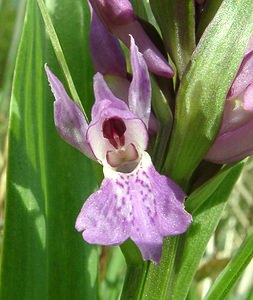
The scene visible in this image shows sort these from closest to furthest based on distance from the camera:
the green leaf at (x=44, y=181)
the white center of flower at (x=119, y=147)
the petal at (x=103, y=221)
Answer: the petal at (x=103, y=221) < the white center of flower at (x=119, y=147) < the green leaf at (x=44, y=181)

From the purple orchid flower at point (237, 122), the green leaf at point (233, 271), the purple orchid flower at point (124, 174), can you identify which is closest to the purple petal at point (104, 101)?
the purple orchid flower at point (124, 174)

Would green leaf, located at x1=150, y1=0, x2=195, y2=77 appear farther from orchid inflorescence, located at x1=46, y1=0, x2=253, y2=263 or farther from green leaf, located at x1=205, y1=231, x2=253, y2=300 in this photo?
green leaf, located at x1=205, y1=231, x2=253, y2=300


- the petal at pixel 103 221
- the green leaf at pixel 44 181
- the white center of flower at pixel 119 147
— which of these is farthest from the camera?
the green leaf at pixel 44 181

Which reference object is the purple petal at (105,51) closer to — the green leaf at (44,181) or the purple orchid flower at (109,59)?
the purple orchid flower at (109,59)

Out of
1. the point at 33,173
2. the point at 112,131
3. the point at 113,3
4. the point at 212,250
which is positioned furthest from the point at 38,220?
the point at 212,250

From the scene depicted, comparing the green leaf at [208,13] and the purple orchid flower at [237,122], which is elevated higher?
the green leaf at [208,13]

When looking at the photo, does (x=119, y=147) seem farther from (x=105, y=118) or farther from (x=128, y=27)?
(x=128, y=27)
